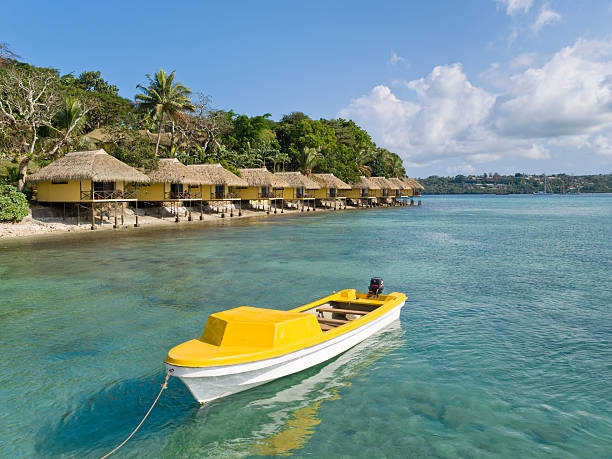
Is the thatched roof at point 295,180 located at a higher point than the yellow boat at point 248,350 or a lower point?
higher

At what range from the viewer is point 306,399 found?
564cm

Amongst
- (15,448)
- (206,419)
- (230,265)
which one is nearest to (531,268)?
(230,265)

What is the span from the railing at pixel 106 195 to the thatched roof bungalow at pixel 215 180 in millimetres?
5931

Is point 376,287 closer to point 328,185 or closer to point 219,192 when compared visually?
point 219,192

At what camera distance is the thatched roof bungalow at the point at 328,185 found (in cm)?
5491

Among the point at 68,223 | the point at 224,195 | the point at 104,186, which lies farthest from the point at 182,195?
the point at 68,223

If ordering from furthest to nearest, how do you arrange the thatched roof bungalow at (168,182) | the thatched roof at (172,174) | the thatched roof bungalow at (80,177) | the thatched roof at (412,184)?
1. the thatched roof at (412,184)
2. the thatched roof bungalow at (168,182)
3. the thatched roof at (172,174)
4. the thatched roof bungalow at (80,177)

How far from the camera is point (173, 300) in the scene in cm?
1057

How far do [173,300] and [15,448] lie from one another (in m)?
5.98

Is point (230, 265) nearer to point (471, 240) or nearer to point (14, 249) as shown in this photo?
point (14, 249)

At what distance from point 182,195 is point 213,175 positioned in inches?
133

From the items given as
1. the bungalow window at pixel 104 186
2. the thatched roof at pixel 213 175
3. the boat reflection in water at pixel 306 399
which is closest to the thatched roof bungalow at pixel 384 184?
the thatched roof at pixel 213 175

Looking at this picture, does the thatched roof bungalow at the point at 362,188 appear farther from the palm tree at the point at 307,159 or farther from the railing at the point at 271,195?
the railing at the point at 271,195

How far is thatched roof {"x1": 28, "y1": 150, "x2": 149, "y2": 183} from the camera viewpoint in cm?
2489
